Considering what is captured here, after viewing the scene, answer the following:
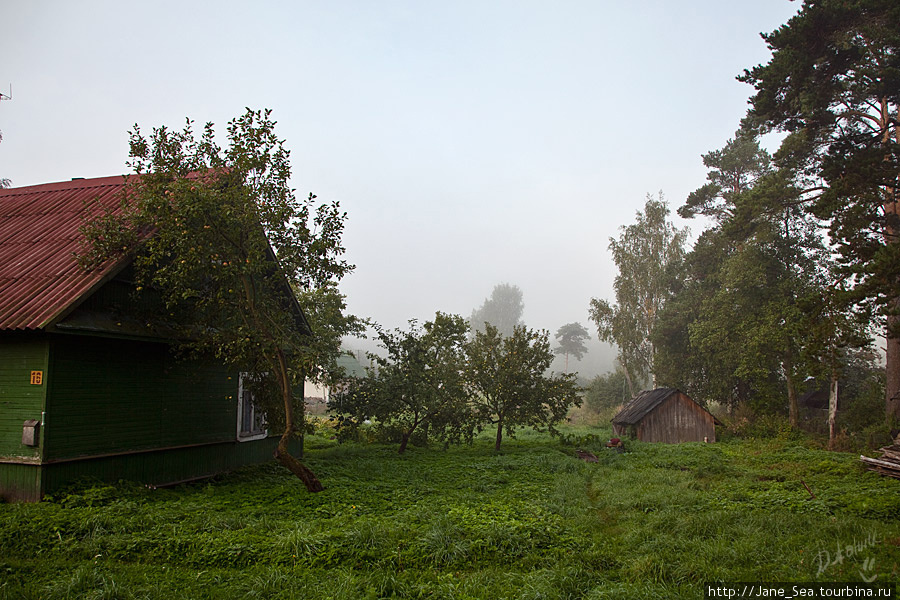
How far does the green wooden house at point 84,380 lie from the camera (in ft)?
29.7

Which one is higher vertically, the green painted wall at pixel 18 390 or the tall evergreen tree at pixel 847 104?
the tall evergreen tree at pixel 847 104

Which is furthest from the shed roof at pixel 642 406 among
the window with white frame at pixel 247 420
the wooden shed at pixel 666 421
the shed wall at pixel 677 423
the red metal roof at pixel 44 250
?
the red metal roof at pixel 44 250

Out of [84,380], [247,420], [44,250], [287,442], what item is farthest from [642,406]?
[44,250]

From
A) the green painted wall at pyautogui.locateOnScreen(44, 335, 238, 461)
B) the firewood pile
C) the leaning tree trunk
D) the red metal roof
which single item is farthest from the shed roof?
the red metal roof

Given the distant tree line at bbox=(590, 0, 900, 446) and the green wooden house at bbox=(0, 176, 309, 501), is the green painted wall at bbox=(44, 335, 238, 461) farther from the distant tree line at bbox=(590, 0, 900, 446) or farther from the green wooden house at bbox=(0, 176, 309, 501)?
→ the distant tree line at bbox=(590, 0, 900, 446)

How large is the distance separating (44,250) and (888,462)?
18.1 meters

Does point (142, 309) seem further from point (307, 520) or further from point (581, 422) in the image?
point (581, 422)

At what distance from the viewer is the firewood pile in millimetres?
11320

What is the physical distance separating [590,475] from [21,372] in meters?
12.9

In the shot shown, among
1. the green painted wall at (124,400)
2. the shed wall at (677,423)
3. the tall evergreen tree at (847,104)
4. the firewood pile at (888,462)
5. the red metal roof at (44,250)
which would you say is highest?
the tall evergreen tree at (847,104)

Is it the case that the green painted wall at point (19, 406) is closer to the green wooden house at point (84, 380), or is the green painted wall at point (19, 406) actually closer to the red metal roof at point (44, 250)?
the green wooden house at point (84, 380)

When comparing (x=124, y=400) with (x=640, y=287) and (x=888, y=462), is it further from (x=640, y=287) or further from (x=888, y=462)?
(x=640, y=287)

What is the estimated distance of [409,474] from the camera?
13.7 metres

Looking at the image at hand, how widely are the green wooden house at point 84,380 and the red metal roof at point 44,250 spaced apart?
0.03 meters
